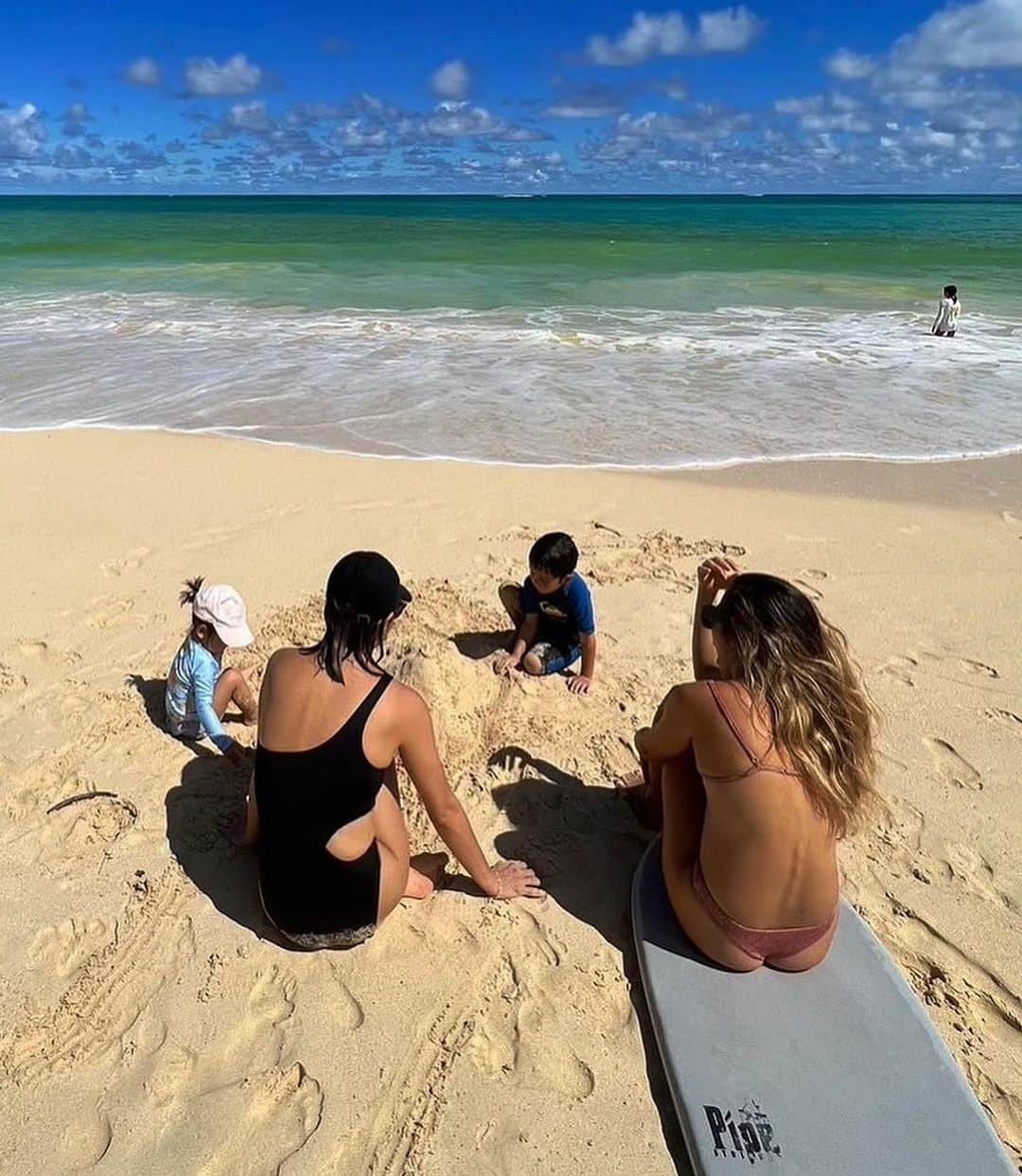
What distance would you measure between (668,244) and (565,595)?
3350 centimetres

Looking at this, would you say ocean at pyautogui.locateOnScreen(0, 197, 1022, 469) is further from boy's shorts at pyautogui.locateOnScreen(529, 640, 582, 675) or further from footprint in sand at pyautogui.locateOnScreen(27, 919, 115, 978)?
footprint in sand at pyautogui.locateOnScreen(27, 919, 115, 978)

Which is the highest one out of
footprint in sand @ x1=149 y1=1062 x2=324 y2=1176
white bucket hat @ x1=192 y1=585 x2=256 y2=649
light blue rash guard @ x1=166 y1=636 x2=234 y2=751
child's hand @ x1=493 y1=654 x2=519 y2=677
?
white bucket hat @ x1=192 y1=585 x2=256 y2=649

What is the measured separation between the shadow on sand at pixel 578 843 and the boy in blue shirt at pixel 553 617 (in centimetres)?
60

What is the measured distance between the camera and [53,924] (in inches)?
114

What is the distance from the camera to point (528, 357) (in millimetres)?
11930

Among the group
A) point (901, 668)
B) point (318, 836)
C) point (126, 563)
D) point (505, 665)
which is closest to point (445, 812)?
point (318, 836)

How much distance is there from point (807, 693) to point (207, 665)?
2.47 metres

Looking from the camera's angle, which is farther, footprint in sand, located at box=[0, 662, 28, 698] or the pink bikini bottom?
footprint in sand, located at box=[0, 662, 28, 698]

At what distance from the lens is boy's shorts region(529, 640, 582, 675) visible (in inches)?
171

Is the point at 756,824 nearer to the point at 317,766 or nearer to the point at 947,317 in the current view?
the point at 317,766

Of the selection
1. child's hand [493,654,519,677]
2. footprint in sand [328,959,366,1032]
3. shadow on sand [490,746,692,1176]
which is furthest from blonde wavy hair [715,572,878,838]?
child's hand [493,654,519,677]

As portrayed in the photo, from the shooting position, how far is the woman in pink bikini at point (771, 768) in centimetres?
240

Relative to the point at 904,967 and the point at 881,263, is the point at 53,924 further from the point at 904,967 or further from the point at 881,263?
the point at 881,263

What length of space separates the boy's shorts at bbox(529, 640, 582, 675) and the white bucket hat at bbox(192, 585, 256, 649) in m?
1.45
